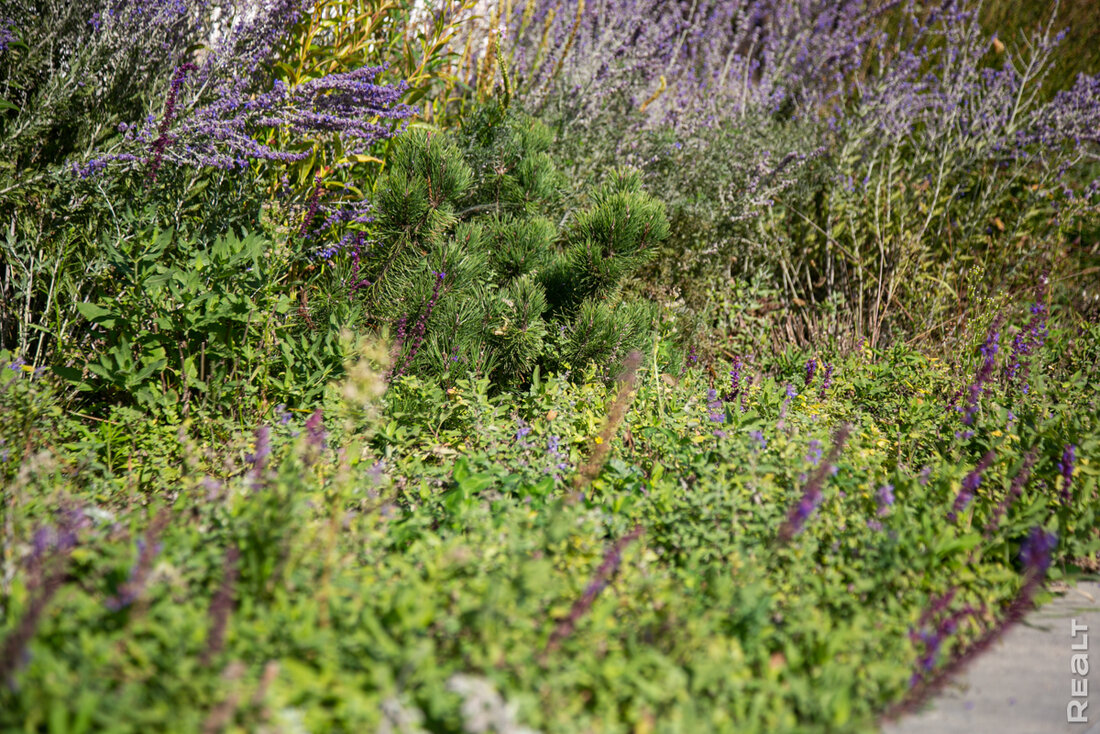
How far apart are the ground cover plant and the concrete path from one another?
0.12 m

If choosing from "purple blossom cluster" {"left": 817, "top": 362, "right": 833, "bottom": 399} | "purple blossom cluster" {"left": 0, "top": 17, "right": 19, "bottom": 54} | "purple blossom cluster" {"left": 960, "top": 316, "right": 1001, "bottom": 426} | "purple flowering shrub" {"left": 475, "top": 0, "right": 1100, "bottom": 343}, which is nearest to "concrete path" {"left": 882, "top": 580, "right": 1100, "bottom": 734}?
"purple blossom cluster" {"left": 960, "top": 316, "right": 1001, "bottom": 426}

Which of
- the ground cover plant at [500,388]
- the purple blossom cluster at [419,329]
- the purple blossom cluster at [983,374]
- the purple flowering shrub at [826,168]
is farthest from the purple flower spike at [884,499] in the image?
the purple flowering shrub at [826,168]

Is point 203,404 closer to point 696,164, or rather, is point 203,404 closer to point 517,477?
point 517,477

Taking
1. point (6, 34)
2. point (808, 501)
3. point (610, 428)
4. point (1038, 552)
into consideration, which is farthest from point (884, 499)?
point (6, 34)

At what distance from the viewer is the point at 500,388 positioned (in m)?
3.52

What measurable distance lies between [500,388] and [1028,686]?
225 cm

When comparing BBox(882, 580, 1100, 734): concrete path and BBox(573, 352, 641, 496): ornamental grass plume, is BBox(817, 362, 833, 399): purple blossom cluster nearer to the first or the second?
BBox(573, 352, 641, 496): ornamental grass plume

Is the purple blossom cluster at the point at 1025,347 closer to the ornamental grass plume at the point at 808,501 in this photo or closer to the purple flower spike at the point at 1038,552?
the purple flower spike at the point at 1038,552

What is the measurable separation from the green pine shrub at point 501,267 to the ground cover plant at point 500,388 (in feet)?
0.07

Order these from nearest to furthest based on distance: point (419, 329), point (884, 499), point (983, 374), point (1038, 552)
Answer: point (1038, 552)
point (884, 499)
point (983, 374)
point (419, 329)

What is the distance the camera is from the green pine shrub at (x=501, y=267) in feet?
10.6

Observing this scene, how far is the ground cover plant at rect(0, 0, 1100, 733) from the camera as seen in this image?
157cm

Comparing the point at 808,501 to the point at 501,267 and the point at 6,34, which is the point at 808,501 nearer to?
the point at 501,267

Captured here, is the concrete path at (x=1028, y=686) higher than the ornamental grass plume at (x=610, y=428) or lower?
lower
